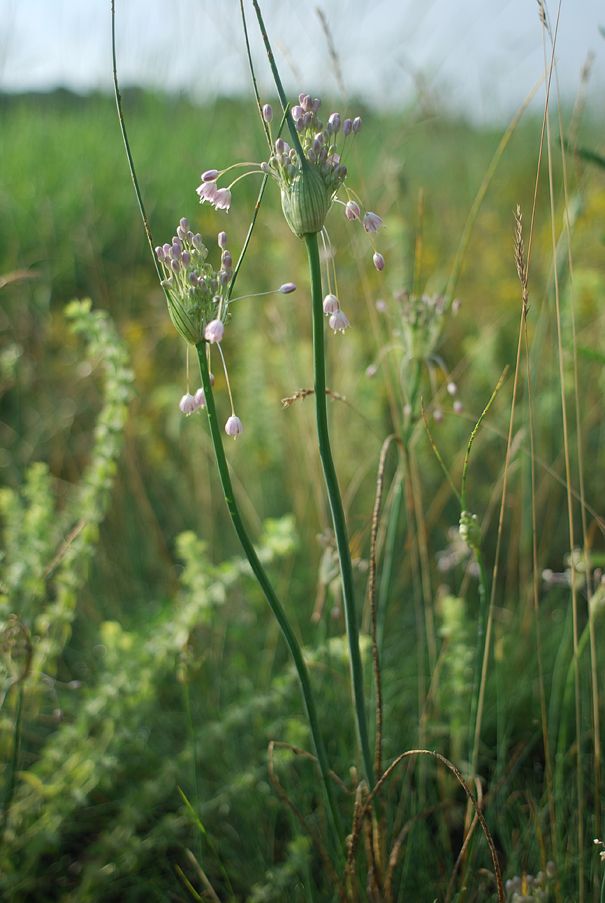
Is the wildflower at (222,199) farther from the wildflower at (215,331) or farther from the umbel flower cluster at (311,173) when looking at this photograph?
the wildflower at (215,331)

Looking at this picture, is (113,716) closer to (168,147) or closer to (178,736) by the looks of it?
(178,736)

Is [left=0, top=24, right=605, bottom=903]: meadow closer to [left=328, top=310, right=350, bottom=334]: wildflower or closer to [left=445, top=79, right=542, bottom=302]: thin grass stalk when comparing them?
[left=445, top=79, right=542, bottom=302]: thin grass stalk

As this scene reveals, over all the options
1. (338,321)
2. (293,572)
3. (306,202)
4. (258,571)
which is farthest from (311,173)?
(293,572)

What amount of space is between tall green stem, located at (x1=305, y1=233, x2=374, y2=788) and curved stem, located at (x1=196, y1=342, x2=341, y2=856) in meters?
0.06

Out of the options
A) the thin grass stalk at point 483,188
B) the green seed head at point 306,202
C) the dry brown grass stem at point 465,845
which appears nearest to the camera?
the green seed head at point 306,202

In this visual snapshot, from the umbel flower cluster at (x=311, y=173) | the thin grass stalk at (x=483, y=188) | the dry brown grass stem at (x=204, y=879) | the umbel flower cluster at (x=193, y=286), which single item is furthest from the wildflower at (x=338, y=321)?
the dry brown grass stem at (x=204, y=879)

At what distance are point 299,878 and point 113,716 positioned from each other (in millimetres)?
414

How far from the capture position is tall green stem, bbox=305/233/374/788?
2.42 feet

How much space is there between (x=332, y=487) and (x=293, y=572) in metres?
1.38

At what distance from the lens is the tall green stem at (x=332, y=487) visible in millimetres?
737

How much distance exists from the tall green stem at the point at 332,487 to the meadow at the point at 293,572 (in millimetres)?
104

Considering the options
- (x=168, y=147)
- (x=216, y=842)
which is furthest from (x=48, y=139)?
(x=216, y=842)

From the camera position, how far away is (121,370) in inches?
51.6

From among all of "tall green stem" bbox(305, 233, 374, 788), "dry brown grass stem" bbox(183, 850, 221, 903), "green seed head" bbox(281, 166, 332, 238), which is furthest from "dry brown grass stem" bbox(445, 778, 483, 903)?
"green seed head" bbox(281, 166, 332, 238)
